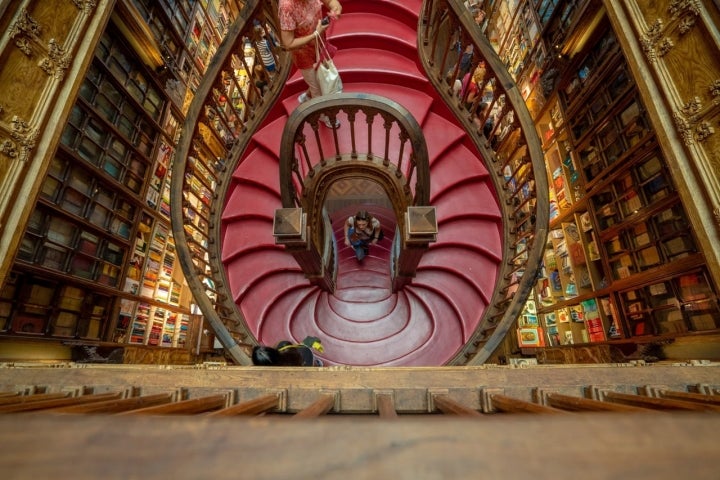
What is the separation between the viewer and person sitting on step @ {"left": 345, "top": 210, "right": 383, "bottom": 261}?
184 inches

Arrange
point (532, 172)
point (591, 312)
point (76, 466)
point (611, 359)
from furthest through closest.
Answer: point (591, 312)
point (611, 359)
point (532, 172)
point (76, 466)

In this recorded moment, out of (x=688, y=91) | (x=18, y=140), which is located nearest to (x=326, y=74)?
(x=18, y=140)

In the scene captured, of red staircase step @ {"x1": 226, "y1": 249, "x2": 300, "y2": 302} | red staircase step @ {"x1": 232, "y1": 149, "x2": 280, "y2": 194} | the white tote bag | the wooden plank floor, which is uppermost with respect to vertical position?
the white tote bag

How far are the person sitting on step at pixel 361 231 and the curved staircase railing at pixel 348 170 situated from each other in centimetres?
36

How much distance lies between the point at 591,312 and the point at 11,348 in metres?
8.19

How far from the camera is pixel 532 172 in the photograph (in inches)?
102

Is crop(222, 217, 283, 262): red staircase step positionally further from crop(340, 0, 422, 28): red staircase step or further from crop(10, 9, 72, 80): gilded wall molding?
crop(340, 0, 422, 28): red staircase step

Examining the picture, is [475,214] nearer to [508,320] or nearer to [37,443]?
[508,320]

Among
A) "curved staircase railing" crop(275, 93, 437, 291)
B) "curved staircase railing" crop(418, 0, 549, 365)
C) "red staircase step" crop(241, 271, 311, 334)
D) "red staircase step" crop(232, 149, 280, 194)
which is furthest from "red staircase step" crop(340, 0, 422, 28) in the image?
"red staircase step" crop(241, 271, 311, 334)

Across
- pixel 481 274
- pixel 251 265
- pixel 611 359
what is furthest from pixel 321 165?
pixel 611 359

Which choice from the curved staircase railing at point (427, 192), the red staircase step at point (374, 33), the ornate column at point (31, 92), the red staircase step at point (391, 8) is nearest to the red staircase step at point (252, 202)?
the curved staircase railing at point (427, 192)

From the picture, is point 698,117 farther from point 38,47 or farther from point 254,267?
point 38,47

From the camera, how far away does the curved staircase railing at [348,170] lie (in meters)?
2.45

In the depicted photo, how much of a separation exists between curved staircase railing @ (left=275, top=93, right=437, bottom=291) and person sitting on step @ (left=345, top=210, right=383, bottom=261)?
0.36 metres
